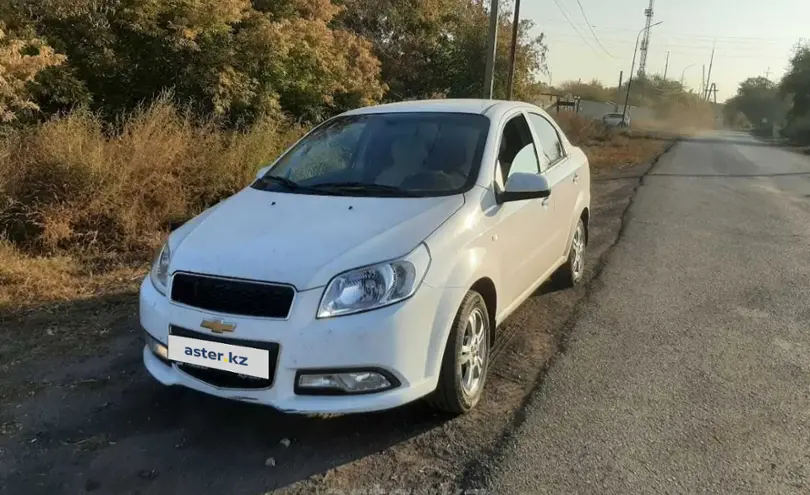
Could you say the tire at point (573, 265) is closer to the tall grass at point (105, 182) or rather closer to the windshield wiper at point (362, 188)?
the windshield wiper at point (362, 188)

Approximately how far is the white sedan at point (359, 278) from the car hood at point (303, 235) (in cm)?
1

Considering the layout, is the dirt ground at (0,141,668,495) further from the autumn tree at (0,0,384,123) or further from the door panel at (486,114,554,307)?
the autumn tree at (0,0,384,123)

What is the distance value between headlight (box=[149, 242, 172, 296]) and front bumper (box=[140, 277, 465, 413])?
0.22m

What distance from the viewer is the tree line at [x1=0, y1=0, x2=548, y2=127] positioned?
26.2 feet

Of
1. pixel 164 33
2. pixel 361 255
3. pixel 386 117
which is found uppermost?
pixel 164 33

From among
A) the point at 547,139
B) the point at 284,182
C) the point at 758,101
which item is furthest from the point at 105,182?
the point at 758,101

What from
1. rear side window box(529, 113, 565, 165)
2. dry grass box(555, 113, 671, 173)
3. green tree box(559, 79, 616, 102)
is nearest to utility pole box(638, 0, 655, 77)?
green tree box(559, 79, 616, 102)

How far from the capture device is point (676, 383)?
12.8 feet

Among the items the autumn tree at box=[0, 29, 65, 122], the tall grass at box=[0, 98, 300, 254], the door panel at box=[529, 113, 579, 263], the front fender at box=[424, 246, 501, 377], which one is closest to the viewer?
the front fender at box=[424, 246, 501, 377]

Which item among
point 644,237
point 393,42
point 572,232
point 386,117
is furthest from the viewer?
point 393,42

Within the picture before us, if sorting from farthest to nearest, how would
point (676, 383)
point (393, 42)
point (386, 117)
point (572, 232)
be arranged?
1. point (393, 42)
2. point (572, 232)
3. point (386, 117)
4. point (676, 383)

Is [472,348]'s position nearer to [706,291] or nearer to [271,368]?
[271,368]

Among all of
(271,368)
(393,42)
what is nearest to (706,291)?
(271,368)

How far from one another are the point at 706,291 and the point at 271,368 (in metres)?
4.42
